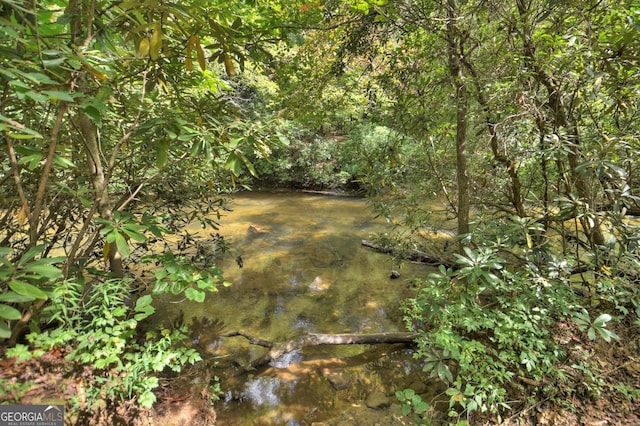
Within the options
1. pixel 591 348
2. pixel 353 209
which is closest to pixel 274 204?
pixel 353 209

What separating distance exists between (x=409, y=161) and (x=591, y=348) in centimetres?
283

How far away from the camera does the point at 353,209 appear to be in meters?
10.0

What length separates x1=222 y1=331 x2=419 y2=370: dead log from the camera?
2986mm

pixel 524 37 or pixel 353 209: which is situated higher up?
pixel 524 37

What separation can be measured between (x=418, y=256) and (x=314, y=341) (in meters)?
2.85

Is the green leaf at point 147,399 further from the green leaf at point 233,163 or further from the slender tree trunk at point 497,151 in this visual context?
the slender tree trunk at point 497,151

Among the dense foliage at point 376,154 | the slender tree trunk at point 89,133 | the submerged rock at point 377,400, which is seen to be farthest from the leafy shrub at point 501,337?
the slender tree trunk at point 89,133

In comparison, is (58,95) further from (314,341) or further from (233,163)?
(314,341)

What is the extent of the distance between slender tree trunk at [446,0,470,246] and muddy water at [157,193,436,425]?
68.1 inches

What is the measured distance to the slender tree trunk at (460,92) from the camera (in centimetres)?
265

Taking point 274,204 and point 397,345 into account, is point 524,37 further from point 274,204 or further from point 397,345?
point 274,204

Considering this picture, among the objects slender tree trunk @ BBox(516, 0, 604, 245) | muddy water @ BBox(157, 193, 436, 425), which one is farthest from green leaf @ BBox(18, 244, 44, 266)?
slender tree trunk @ BBox(516, 0, 604, 245)

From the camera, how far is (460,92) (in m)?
2.76

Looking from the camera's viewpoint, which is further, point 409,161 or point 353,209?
point 353,209
